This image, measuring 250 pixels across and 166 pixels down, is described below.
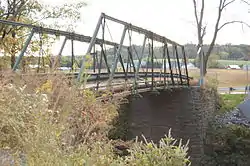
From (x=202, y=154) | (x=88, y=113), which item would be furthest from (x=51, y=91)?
(x=202, y=154)

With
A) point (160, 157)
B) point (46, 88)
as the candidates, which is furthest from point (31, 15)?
point (160, 157)

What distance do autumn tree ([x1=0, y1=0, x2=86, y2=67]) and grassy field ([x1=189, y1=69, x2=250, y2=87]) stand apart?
6.31m

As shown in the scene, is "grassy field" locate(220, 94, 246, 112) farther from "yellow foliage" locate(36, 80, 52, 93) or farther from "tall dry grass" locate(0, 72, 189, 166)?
"yellow foliage" locate(36, 80, 52, 93)

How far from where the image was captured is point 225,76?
1981cm

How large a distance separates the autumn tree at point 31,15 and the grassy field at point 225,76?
6.31m

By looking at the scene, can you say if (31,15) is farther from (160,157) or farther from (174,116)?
→ (160,157)

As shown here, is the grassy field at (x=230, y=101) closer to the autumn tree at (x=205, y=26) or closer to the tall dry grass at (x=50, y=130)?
the autumn tree at (x=205, y=26)

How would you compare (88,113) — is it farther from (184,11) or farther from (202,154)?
(184,11)

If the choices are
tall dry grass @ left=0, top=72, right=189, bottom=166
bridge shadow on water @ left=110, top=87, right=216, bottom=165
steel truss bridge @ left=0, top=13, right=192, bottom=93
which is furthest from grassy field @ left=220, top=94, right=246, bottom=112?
tall dry grass @ left=0, top=72, right=189, bottom=166

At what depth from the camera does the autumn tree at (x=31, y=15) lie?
12.8 meters

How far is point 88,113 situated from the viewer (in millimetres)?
4738

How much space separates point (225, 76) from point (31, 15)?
31.8 feet

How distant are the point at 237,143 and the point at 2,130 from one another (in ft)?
43.2

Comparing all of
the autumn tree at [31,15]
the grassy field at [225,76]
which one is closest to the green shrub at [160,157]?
the autumn tree at [31,15]
